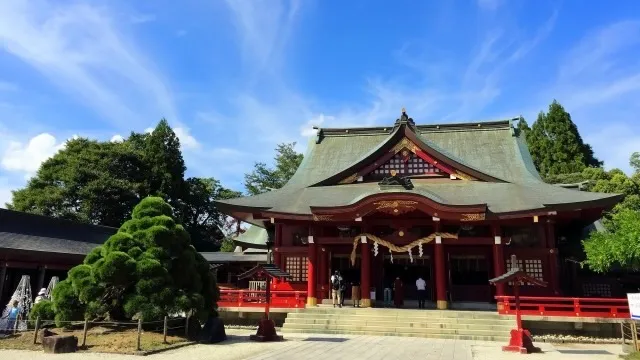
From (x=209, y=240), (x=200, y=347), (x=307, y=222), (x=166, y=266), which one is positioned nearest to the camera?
(x=200, y=347)

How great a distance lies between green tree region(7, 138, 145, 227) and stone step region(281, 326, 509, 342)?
33.9m

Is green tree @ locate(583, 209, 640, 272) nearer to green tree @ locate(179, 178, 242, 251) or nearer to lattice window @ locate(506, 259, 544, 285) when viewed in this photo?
lattice window @ locate(506, 259, 544, 285)

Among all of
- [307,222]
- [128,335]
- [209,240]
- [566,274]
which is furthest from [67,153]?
[566,274]

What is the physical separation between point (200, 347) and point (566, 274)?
16765 mm

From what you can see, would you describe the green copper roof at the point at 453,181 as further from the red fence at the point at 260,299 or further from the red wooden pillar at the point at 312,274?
the red fence at the point at 260,299

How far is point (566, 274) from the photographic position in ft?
68.5

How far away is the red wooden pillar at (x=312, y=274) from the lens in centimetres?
1884

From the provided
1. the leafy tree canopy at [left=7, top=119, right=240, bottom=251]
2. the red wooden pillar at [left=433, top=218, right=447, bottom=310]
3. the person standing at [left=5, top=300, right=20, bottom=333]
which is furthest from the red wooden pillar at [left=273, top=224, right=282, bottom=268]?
the leafy tree canopy at [left=7, top=119, right=240, bottom=251]

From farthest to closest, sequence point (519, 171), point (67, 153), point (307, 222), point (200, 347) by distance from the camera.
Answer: point (67, 153)
point (519, 171)
point (307, 222)
point (200, 347)

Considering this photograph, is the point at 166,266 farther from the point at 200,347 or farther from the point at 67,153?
the point at 67,153

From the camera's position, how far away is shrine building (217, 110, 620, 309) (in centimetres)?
1822

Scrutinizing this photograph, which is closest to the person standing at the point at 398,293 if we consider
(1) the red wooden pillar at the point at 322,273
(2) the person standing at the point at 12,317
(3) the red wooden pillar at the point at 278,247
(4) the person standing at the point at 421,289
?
(4) the person standing at the point at 421,289

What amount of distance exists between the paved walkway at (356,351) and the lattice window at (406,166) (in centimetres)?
974

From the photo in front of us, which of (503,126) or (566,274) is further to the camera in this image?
(503,126)
